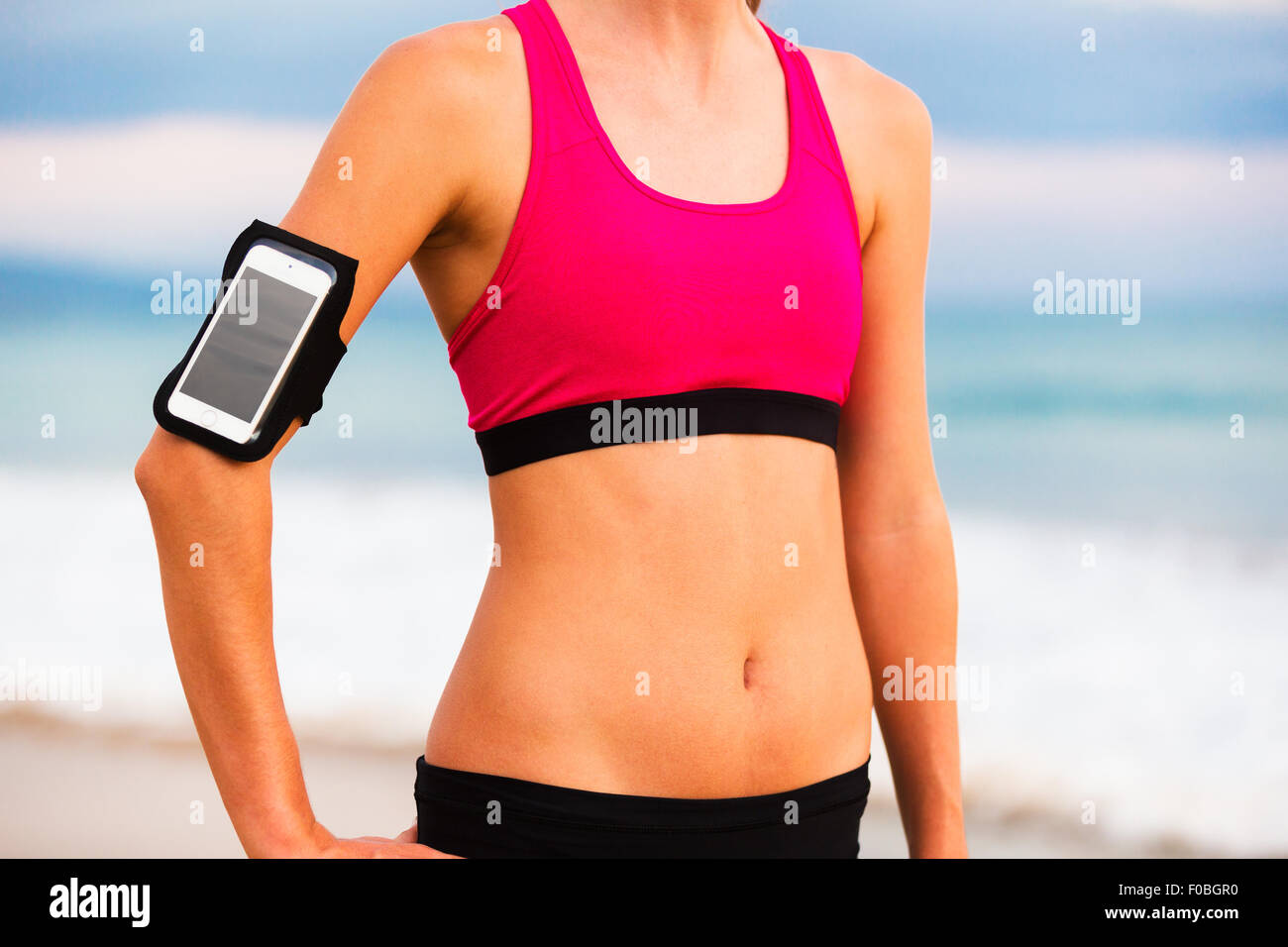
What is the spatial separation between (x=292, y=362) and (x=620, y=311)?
32 centimetres

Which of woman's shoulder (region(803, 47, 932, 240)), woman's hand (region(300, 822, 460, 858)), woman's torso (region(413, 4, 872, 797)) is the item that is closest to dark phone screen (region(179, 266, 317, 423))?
woman's torso (region(413, 4, 872, 797))

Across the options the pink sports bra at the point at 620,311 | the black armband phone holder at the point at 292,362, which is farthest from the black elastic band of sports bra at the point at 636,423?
the black armband phone holder at the point at 292,362

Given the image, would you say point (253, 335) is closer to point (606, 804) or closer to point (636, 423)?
point (636, 423)

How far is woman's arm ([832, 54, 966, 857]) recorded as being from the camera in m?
1.39

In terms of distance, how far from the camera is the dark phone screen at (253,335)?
1.03 m

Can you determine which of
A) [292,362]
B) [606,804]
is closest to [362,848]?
[606,804]

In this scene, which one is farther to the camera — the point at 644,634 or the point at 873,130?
the point at 873,130

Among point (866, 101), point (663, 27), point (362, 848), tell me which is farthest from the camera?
point (866, 101)

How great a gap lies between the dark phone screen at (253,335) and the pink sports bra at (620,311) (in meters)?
0.18

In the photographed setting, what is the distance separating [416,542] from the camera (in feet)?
15.8

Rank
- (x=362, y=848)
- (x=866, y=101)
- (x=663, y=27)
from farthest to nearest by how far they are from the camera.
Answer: (x=866, y=101) → (x=663, y=27) → (x=362, y=848)

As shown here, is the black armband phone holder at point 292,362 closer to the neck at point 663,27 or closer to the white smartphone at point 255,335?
the white smartphone at point 255,335

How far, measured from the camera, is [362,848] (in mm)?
1038
